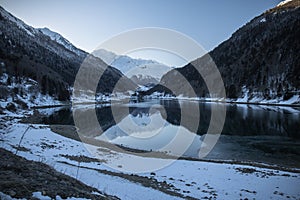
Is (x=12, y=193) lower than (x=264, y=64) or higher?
lower

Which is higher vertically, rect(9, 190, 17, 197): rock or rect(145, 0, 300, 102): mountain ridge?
rect(145, 0, 300, 102): mountain ridge

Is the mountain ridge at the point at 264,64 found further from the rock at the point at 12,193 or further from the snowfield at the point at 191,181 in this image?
the rock at the point at 12,193

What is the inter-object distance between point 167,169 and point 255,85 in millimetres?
114128

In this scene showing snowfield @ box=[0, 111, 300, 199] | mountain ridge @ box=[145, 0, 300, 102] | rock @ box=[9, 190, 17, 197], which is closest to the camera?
rock @ box=[9, 190, 17, 197]

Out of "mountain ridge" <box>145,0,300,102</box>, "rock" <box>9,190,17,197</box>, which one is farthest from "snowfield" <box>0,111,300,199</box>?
"mountain ridge" <box>145,0,300,102</box>

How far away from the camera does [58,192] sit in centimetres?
626

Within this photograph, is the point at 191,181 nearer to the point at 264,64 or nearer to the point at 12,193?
the point at 12,193

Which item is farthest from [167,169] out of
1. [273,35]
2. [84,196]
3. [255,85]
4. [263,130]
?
[273,35]

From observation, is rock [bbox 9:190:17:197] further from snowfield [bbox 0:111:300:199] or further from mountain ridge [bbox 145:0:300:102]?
mountain ridge [bbox 145:0:300:102]

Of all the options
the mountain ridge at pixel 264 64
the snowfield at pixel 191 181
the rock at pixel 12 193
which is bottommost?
the snowfield at pixel 191 181

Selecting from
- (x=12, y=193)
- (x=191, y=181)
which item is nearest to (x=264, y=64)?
(x=191, y=181)

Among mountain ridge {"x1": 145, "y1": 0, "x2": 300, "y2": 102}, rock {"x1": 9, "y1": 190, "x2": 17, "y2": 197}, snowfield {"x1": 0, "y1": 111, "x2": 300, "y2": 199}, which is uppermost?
mountain ridge {"x1": 145, "y1": 0, "x2": 300, "y2": 102}

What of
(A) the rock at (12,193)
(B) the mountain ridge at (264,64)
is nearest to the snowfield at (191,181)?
(A) the rock at (12,193)

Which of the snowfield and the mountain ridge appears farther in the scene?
the mountain ridge
